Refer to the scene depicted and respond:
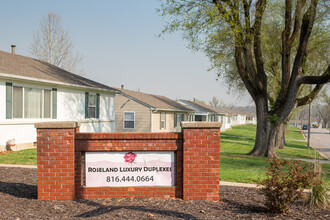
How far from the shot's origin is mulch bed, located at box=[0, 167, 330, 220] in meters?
4.93

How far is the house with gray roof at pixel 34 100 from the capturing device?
13.2m

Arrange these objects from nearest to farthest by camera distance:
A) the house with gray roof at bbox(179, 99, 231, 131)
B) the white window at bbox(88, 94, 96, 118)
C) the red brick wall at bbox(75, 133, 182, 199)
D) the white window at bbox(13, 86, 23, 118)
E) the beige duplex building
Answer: the red brick wall at bbox(75, 133, 182, 199)
the white window at bbox(13, 86, 23, 118)
the white window at bbox(88, 94, 96, 118)
the beige duplex building
the house with gray roof at bbox(179, 99, 231, 131)

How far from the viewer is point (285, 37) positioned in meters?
14.7

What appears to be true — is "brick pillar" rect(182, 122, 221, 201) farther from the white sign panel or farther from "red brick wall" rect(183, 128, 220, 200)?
the white sign panel

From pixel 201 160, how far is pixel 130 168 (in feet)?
4.50

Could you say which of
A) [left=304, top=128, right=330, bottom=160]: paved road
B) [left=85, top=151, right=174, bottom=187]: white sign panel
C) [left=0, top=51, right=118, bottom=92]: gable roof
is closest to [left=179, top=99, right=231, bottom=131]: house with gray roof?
[left=304, top=128, right=330, bottom=160]: paved road

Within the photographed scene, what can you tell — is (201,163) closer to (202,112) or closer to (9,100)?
(9,100)

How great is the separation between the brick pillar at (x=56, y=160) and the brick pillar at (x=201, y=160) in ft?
6.96

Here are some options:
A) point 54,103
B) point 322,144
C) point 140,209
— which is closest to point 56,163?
point 140,209

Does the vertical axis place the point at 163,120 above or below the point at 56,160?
above

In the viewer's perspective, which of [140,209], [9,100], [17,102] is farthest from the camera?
[17,102]

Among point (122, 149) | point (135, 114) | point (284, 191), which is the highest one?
point (135, 114)

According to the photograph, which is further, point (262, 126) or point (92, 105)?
point (92, 105)

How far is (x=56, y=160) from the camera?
18.7 feet
